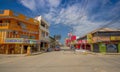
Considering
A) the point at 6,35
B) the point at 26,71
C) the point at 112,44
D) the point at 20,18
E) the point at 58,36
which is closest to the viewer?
the point at 26,71

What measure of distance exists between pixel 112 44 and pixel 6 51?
29.0 metres

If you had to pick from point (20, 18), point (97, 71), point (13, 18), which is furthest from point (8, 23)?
point (97, 71)

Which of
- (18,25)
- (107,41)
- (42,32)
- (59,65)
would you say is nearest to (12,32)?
(18,25)

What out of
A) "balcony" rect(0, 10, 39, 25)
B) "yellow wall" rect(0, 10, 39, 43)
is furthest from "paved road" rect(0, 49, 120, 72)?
"balcony" rect(0, 10, 39, 25)

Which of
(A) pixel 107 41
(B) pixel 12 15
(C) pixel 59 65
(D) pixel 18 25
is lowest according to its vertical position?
(C) pixel 59 65

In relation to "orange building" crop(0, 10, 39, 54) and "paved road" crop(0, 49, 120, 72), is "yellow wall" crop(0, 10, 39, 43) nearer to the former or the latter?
"orange building" crop(0, 10, 39, 54)

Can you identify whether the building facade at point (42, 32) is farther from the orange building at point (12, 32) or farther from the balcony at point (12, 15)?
the orange building at point (12, 32)

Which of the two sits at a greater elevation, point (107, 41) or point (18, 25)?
point (18, 25)

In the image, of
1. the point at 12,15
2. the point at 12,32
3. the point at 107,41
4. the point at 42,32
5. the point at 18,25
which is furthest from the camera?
the point at 42,32

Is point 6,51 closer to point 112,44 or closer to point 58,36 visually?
point 112,44

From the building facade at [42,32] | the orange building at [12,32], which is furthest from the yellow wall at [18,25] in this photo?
the building facade at [42,32]

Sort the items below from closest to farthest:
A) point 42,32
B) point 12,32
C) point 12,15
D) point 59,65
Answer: point 59,65, point 12,15, point 12,32, point 42,32

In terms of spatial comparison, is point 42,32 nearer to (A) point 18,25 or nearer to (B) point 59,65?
(A) point 18,25

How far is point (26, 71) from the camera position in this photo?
9.82 m
